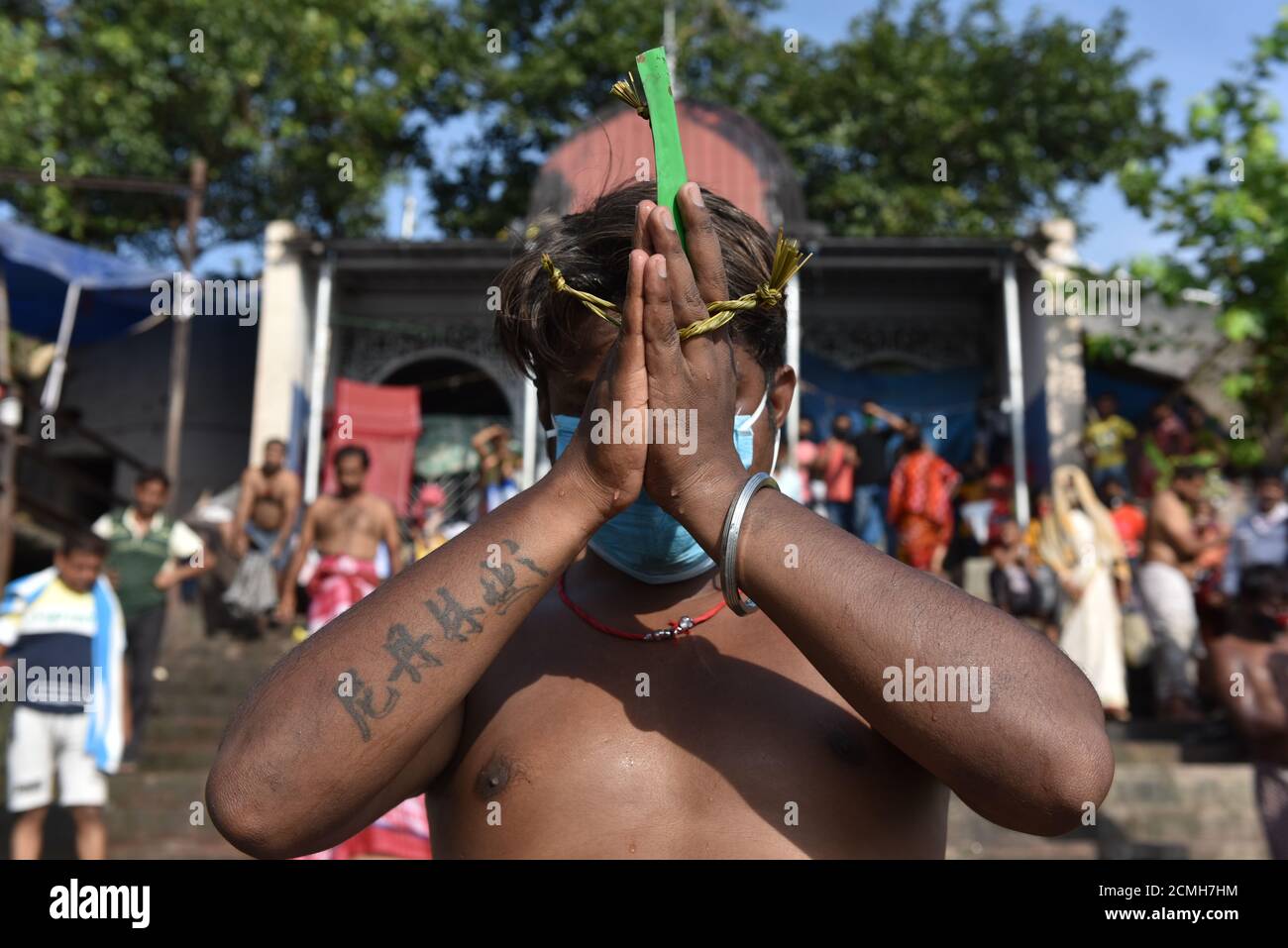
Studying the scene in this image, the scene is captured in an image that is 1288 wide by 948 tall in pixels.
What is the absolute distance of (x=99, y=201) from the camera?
1612 centimetres

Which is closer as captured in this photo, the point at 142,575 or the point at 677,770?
the point at 677,770

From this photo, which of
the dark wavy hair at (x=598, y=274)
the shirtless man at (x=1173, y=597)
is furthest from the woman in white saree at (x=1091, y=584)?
the dark wavy hair at (x=598, y=274)

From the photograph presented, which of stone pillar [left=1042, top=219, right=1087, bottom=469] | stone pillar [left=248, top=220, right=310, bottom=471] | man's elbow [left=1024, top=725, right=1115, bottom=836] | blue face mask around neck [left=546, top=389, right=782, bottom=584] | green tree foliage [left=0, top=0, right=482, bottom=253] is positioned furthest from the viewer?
green tree foliage [left=0, top=0, right=482, bottom=253]

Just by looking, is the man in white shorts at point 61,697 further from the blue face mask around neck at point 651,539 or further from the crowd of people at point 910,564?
the blue face mask around neck at point 651,539

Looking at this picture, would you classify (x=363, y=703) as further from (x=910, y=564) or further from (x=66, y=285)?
(x=66, y=285)

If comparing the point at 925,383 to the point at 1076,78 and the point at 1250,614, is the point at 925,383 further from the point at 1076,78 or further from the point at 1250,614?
the point at 1076,78

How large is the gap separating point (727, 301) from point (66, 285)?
12.8 metres

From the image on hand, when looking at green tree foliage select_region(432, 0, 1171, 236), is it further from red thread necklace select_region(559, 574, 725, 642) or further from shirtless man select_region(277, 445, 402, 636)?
red thread necklace select_region(559, 574, 725, 642)

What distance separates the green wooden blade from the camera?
1405 millimetres

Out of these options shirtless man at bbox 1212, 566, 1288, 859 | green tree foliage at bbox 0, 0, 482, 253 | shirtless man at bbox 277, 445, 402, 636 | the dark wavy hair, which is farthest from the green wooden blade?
green tree foliage at bbox 0, 0, 482, 253

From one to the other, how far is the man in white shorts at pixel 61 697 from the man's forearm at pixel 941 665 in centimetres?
577

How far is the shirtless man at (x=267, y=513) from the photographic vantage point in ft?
32.3

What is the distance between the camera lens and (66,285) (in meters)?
12.3

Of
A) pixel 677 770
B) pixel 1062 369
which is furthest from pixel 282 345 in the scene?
pixel 677 770
